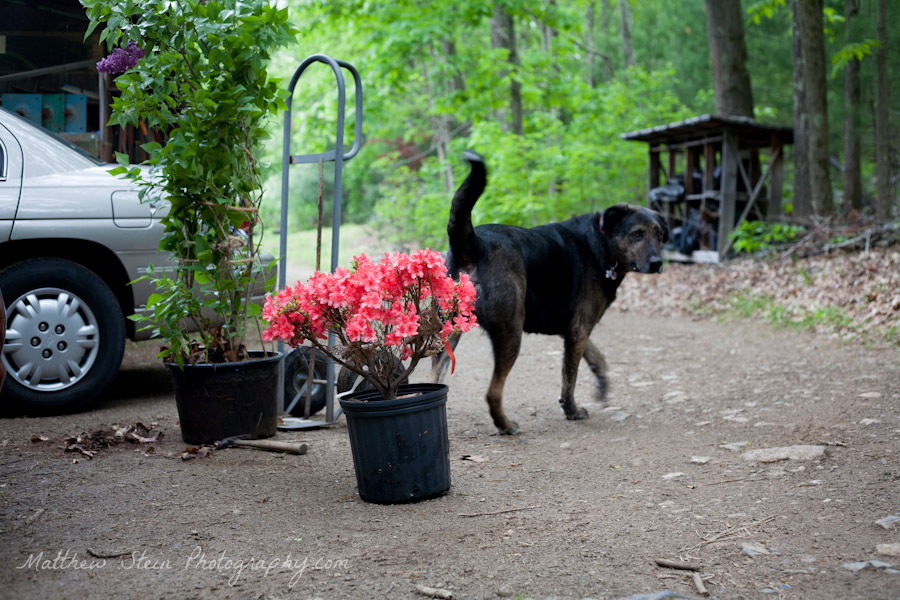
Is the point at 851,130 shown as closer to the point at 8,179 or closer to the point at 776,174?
the point at 776,174

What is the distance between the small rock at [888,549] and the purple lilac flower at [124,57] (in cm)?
404

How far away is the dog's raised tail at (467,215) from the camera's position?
3.81m

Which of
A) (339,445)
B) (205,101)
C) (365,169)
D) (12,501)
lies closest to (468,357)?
(339,445)

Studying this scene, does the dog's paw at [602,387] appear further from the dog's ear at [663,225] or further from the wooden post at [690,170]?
the wooden post at [690,170]

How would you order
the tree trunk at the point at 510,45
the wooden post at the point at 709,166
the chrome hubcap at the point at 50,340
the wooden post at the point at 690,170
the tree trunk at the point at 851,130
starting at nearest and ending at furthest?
1. the chrome hubcap at the point at 50,340
2. the tree trunk at the point at 851,130
3. the wooden post at the point at 709,166
4. the wooden post at the point at 690,170
5. the tree trunk at the point at 510,45

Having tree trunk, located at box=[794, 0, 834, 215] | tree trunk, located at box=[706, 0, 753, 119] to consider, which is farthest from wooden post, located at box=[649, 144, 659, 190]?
tree trunk, located at box=[794, 0, 834, 215]

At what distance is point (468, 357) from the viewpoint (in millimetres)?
7633

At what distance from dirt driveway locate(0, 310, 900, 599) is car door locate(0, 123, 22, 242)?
4.08 ft

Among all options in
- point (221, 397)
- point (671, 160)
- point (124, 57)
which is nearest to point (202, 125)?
point (124, 57)

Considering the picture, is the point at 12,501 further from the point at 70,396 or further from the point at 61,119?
the point at 61,119

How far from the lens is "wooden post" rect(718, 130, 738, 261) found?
39.2ft

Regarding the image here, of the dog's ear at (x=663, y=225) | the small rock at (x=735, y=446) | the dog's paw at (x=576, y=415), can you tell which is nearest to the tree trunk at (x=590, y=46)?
the dog's ear at (x=663, y=225)

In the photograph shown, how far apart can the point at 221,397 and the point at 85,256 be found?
5.56ft

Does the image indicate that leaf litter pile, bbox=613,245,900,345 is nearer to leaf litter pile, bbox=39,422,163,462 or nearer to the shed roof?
the shed roof
